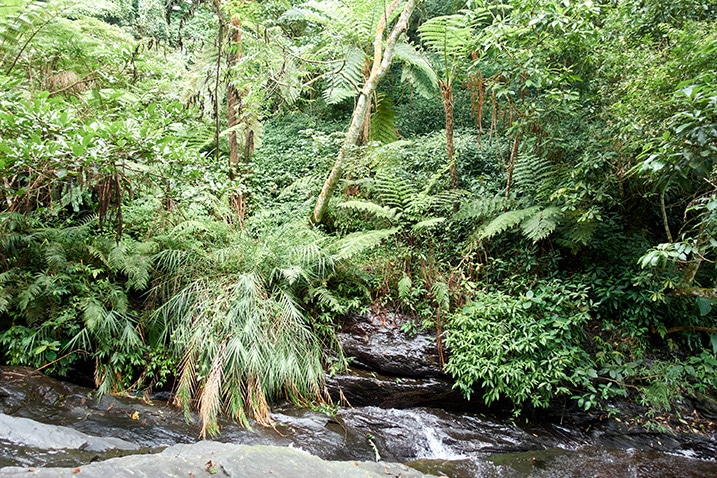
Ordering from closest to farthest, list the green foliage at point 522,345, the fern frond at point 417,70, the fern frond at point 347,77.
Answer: the green foliage at point 522,345
the fern frond at point 347,77
the fern frond at point 417,70

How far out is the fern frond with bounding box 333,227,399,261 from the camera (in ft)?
15.9

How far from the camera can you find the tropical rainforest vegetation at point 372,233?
12.8ft

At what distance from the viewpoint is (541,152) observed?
5.52m

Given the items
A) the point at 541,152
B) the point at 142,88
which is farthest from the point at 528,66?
the point at 142,88

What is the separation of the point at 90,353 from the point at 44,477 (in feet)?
8.42

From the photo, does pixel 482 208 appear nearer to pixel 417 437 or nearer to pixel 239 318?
pixel 417 437

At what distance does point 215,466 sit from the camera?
7.39 ft

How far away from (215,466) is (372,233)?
11.0 feet

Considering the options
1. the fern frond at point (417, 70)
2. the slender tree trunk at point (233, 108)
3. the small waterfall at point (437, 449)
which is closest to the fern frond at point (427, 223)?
the small waterfall at point (437, 449)

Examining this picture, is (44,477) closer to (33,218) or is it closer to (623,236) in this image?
(33,218)

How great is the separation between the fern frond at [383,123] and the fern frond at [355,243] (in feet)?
9.77

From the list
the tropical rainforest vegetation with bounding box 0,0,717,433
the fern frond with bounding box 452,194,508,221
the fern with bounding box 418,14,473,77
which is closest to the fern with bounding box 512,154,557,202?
the tropical rainforest vegetation with bounding box 0,0,717,433

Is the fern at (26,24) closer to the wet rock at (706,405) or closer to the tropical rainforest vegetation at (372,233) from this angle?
the tropical rainforest vegetation at (372,233)

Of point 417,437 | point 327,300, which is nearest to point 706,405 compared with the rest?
point 417,437
